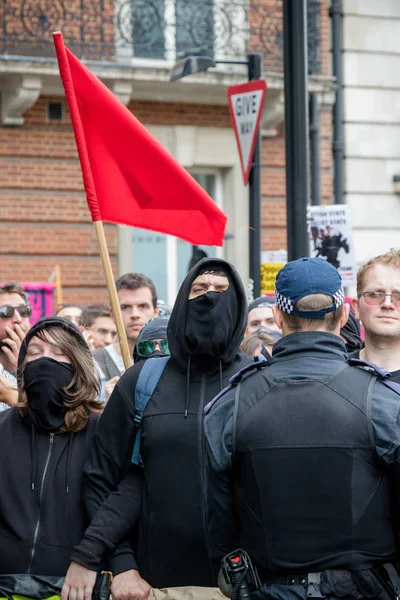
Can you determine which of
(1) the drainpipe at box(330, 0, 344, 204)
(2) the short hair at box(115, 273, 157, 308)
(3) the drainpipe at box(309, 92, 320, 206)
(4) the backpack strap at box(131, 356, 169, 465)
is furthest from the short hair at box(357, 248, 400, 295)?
(1) the drainpipe at box(330, 0, 344, 204)

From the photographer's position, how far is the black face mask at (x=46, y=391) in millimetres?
4594

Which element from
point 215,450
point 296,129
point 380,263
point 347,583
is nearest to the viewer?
point 347,583

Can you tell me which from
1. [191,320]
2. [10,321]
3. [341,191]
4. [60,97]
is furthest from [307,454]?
[341,191]

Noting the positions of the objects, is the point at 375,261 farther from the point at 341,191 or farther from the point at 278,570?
the point at 341,191

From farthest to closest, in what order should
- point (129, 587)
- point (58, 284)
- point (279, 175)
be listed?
point (279, 175), point (58, 284), point (129, 587)

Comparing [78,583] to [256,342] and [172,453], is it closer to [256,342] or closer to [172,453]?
[172,453]

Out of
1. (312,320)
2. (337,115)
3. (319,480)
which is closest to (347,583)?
(319,480)

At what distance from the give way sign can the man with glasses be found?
4.38 metres

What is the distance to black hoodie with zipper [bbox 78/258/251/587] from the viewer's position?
425 cm

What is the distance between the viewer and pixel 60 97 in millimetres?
14680

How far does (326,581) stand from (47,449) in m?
1.46

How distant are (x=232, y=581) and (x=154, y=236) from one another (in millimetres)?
12154

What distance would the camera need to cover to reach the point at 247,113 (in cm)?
962

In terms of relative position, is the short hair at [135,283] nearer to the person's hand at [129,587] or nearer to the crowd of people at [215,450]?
the crowd of people at [215,450]
